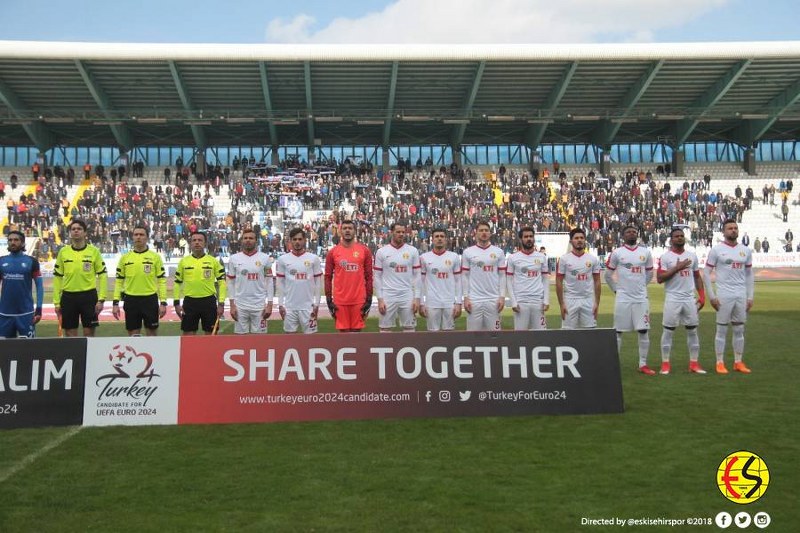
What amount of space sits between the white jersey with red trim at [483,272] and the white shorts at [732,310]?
3204 millimetres

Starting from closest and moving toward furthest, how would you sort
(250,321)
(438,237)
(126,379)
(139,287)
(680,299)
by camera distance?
(126,379) < (438,237) < (680,299) < (139,287) < (250,321)

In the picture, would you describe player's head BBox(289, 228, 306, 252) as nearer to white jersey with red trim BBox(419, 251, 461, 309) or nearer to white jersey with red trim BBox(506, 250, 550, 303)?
white jersey with red trim BBox(419, 251, 461, 309)

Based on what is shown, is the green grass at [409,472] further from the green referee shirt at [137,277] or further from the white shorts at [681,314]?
the green referee shirt at [137,277]

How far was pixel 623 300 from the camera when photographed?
405 inches

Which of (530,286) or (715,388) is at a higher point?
(530,286)

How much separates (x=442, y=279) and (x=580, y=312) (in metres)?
2.06

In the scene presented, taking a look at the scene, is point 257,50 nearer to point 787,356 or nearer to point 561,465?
point 787,356

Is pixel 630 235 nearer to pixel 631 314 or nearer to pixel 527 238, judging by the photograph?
Result: pixel 631 314

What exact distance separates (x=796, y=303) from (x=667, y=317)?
13601 millimetres

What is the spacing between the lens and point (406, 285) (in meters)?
10.6

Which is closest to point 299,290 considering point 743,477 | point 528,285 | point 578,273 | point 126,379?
point 528,285

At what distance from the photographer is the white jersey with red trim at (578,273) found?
10.2 metres

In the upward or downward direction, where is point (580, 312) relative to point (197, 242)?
downward

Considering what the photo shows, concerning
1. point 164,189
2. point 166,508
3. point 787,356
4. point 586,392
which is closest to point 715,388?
point 586,392
